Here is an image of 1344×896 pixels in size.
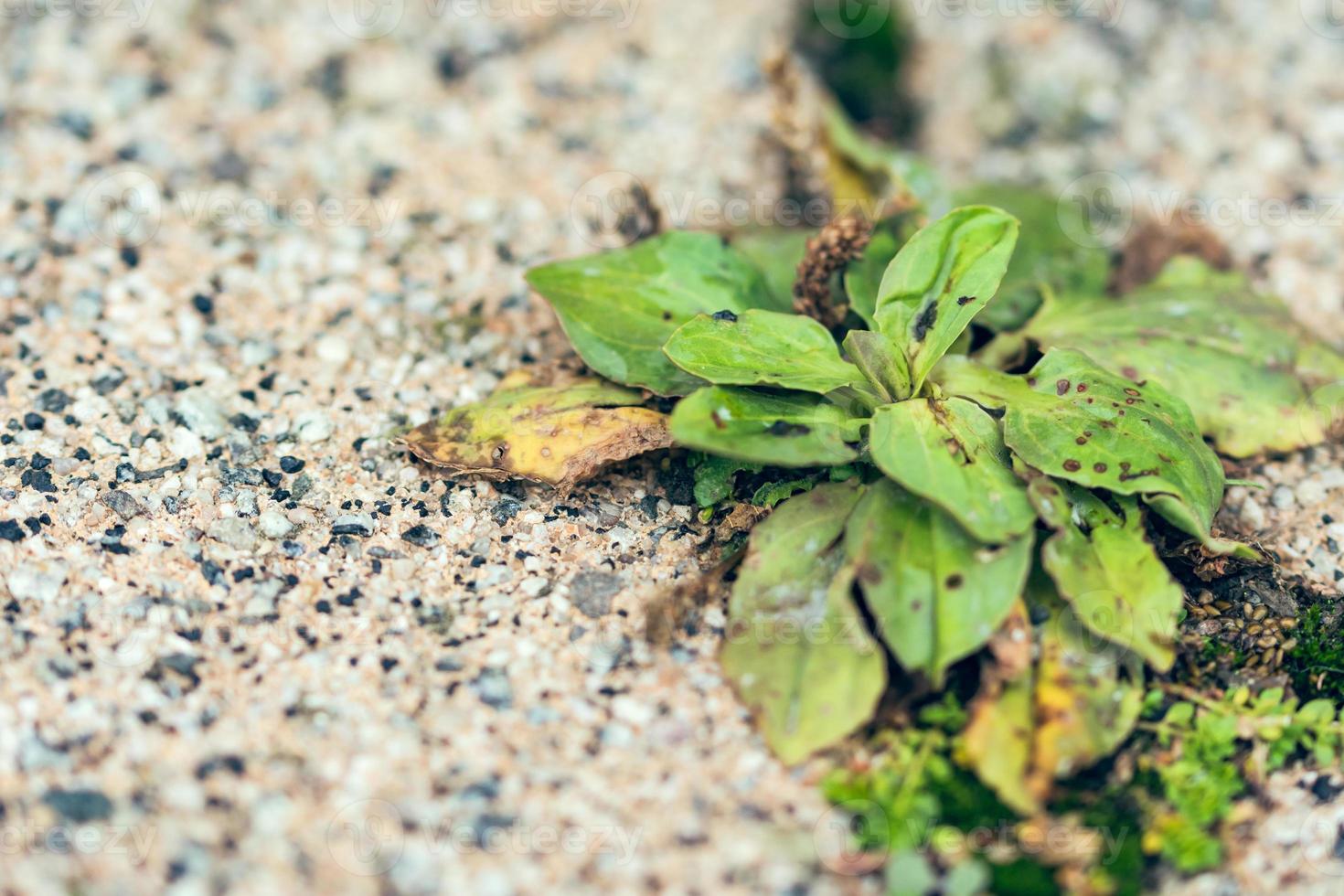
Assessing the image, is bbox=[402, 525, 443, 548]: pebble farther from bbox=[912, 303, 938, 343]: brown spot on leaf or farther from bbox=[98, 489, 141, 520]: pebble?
bbox=[912, 303, 938, 343]: brown spot on leaf

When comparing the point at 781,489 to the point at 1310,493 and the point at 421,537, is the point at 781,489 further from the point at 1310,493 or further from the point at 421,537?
the point at 1310,493

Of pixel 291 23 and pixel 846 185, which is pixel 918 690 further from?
pixel 291 23

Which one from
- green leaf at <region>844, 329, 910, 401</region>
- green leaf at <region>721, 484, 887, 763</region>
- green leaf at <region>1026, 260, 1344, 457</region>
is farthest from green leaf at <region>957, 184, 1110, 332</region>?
green leaf at <region>721, 484, 887, 763</region>

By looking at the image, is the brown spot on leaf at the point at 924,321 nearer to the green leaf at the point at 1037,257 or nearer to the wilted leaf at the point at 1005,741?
the green leaf at the point at 1037,257

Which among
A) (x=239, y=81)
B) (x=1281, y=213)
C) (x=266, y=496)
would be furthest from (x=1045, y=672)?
(x=239, y=81)

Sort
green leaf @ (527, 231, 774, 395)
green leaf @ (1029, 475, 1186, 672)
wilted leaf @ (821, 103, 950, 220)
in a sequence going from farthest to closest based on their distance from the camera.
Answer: wilted leaf @ (821, 103, 950, 220) → green leaf @ (527, 231, 774, 395) → green leaf @ (1029, 475, 1186, 672)
